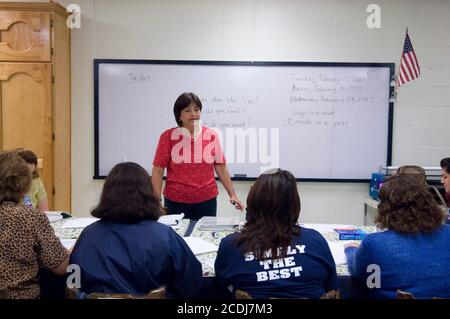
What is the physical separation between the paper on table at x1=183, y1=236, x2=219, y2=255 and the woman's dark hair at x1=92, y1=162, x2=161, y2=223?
1.37 ft

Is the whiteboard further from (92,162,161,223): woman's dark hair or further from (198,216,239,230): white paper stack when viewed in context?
(92,162,161,223): woman's dark hair

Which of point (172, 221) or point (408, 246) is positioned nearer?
point (408, 246)

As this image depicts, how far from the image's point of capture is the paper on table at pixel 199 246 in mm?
1872

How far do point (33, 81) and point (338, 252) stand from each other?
2784 mm

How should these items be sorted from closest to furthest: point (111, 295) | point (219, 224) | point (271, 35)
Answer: point (111, 295) < point (219, 224) < point (271, 35)

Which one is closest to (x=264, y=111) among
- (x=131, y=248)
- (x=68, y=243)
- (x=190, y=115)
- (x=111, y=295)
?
(x=190, y=115)

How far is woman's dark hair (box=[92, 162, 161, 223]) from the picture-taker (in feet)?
4.78

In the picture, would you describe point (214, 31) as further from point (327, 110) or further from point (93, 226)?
point (93, 226)

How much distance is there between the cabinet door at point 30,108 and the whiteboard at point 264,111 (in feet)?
1.54

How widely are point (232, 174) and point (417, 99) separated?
1.81 meters

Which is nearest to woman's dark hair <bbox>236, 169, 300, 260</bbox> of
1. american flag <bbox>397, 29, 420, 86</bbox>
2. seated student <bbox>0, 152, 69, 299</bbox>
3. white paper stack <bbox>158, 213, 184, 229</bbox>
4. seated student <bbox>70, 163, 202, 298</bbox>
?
seated student <bbox>70, 163, 202, 298</bbox>

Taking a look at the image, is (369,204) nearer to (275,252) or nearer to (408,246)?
(408,246)

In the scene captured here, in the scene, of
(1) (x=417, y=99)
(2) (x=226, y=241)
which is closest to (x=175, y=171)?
(2) (x=226, y=241)

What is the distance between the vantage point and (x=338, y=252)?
1873 millimetres
